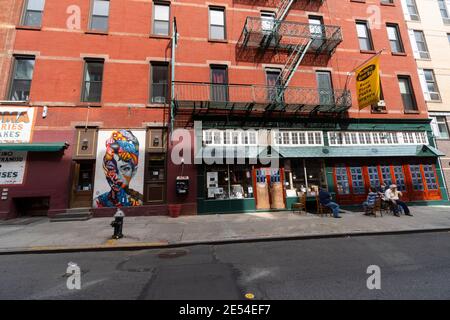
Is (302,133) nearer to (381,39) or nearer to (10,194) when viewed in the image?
(381,39)

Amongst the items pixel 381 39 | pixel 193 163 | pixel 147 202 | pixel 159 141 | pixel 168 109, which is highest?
pixel 381 39

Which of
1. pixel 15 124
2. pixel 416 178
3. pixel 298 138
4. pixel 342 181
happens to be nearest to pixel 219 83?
pixel 298 138

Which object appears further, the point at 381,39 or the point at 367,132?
the point at 381,39

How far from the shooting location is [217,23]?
1380 cm

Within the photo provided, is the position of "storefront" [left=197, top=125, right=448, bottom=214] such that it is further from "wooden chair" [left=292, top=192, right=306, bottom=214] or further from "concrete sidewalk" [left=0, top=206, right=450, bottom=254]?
"concrete sidewalk" [left=0, top=206, right=450, bottom=254]

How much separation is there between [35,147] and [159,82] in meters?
6.99

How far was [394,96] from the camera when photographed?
46.8 feet

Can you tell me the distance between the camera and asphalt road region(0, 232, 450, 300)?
3830 millimetres

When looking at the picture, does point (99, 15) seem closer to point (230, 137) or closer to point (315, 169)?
point (230, 137)

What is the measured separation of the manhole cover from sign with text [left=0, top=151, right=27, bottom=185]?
9.42 m

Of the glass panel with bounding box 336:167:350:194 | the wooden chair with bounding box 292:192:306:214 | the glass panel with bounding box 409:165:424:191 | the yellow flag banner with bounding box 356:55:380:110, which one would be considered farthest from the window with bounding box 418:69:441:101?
the wooden chair with bounding box 292:192:306:214
